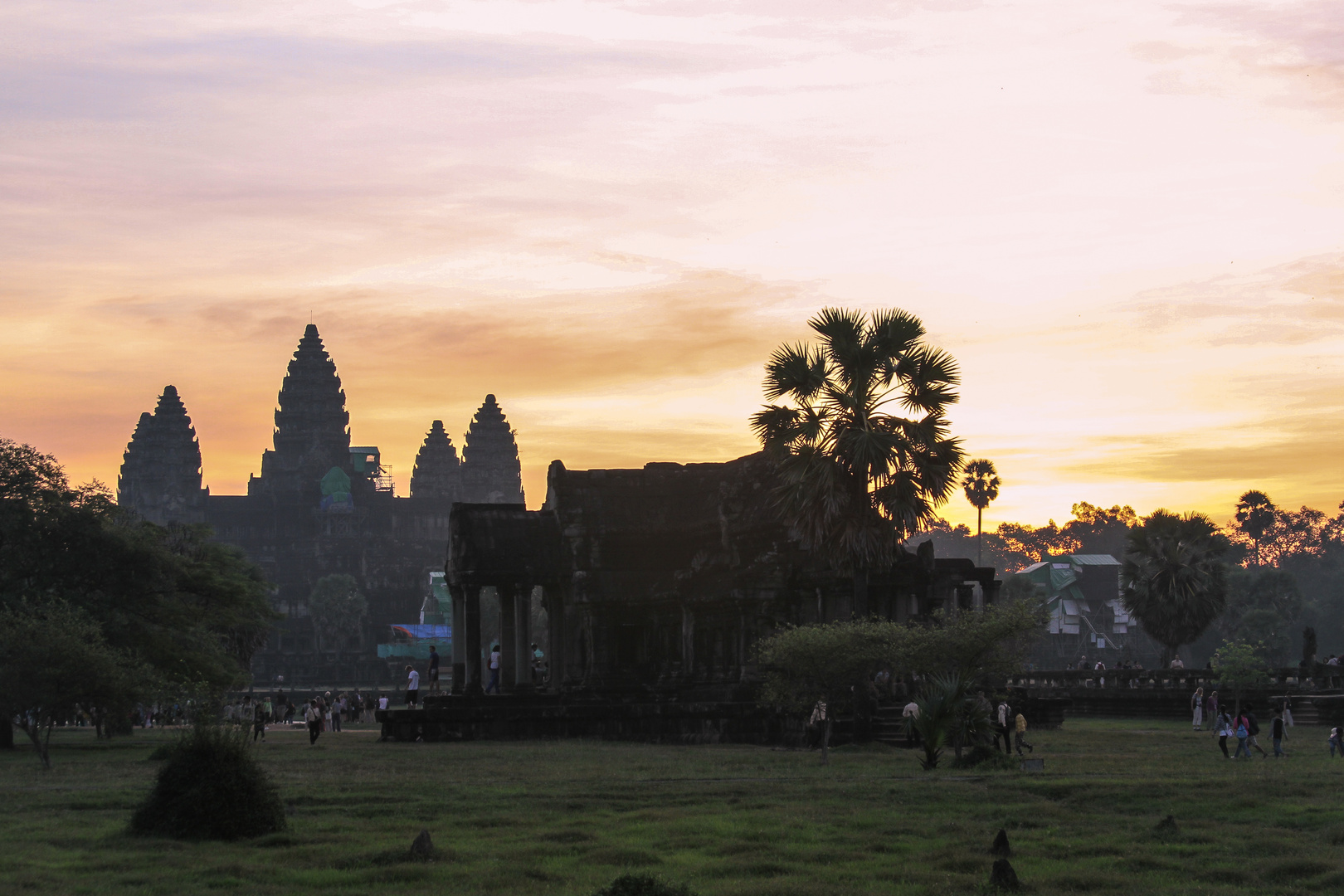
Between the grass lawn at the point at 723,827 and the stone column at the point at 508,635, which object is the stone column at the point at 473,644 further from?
the grass lawn at the point at 723,827

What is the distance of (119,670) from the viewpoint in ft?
110

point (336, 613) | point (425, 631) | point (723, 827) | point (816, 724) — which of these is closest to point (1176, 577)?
point (816, 724)

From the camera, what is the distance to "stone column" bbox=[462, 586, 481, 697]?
145 feet

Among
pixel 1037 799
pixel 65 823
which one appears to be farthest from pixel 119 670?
pixel 1037 799

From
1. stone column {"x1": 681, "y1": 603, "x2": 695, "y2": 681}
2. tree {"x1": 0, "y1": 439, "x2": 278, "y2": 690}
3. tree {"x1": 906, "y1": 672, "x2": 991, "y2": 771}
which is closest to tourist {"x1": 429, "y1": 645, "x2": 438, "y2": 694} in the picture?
tree {"x1": 0, "y1": 439, "x2": 278, "y2": 690}

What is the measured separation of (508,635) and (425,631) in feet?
412

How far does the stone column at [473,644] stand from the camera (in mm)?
44094

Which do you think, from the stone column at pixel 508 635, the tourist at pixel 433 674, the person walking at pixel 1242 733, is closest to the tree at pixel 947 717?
the person walking at pixel 1242 733

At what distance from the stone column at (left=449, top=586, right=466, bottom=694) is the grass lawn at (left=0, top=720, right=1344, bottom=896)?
45.1 ft

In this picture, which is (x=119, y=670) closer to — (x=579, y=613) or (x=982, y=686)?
(x=579, y=613)

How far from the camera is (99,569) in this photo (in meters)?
43.0

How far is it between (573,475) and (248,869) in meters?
30.4

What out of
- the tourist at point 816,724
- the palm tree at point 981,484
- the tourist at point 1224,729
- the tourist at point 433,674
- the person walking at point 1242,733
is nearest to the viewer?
the tourist at point 1224,729

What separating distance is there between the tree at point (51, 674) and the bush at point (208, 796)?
Result: 12.4 metres
